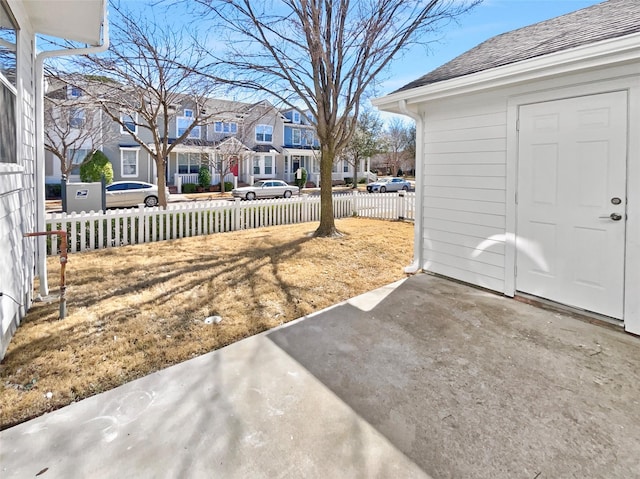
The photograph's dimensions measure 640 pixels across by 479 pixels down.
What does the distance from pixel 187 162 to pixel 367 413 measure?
2709 centimetres

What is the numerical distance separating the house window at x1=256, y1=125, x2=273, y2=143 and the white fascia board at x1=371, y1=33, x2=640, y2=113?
2748 cm

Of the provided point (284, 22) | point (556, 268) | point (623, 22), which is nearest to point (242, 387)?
point (556, 268)

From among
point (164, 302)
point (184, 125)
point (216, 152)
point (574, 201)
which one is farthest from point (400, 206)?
point (184, 125)

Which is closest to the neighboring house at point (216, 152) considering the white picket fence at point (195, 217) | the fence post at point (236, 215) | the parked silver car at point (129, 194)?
the parked silver car at point (129, 194)

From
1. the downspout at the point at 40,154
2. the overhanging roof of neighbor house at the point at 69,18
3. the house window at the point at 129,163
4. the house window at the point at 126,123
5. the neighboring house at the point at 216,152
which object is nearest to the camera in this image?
the overhanging roof of neighbor house at the point at 69,18

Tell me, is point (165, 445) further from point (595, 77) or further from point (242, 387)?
point (595, 77)

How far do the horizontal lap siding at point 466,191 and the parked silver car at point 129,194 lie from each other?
540 inches

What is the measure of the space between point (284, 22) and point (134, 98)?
5.35 meters

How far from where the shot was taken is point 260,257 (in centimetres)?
660

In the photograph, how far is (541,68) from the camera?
3695mm

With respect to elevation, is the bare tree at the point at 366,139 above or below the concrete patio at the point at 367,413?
above

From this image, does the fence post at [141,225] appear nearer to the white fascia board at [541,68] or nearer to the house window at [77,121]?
the white fascia board at [541,68]

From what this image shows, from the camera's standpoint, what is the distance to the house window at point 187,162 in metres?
26.3

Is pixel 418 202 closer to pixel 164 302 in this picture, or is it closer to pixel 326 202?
pixel 326 202
